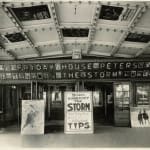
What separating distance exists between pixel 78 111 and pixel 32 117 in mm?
1991

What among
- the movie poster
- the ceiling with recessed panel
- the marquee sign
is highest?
the ceiling with recessed panel

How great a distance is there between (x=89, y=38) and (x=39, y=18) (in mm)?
2061

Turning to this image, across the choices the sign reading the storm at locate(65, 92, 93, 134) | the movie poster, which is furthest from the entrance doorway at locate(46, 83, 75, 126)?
the sign reading the storm at locate(65, 92, 93, 134)

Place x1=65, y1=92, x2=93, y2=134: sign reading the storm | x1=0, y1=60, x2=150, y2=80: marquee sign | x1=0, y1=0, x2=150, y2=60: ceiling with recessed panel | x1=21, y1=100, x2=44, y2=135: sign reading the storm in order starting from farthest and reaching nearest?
x1=0, y1=60, x2=150, y2=80: marquee sign, x1=21, y1=100, x2=44, y2=135: sign reading the storm, x1=65, y1=92, x2=93, y2=134: sign reading the storm, x1=0, y1=0, x2=150, y2=60: ceiling with recessed panel

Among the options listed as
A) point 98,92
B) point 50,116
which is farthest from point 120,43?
point 50,116

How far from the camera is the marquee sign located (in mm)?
7861

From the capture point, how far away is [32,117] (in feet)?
23.7

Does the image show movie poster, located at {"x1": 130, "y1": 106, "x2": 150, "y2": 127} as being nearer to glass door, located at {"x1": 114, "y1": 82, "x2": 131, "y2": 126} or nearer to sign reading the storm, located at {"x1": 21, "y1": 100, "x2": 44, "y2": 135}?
glass door, located at {"x1": 114, "y1": 82, "x2": 131, "y2": 126}

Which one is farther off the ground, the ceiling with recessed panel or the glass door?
the ceiling with recessed panel

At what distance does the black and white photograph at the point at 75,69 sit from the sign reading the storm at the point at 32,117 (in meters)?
0.03

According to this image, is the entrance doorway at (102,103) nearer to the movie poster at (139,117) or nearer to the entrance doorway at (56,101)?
the entrance doorway at (56,101)

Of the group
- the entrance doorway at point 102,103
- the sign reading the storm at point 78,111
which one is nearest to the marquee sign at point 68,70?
the sign reading the storm at point 78,111

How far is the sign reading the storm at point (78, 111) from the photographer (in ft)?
18.6

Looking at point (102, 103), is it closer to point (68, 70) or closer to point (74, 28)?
point (68, 70)
